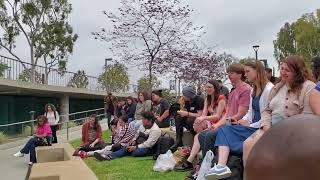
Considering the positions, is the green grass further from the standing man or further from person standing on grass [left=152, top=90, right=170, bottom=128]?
person standing on grass [left=152, top=90, right=170, bottom=128]

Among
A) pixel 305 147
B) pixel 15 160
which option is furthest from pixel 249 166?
pixel 15 160

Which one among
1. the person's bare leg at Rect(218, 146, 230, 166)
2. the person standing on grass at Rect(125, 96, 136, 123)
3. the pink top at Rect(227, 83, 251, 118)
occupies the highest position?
the pink top at Rect(227, 83, 251, 118)

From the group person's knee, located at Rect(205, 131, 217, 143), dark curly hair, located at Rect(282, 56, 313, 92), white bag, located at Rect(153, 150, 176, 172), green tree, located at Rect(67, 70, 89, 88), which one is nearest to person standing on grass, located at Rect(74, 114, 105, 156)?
white bag, located at Rect(153, 150, 176, 172)

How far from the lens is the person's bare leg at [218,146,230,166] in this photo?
6.01m

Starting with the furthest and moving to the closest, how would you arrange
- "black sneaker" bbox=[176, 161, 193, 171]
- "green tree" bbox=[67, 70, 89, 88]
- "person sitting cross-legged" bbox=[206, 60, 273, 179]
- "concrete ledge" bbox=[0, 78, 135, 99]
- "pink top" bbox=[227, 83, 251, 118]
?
"green tree" bbox=[67, 70, 89, 88]
"concrete ledge" bbox=[0, 78, 135, 99]
"black sneaker" bbox=[176, 161, 193, 171]
"pink top" bbox=[227, 83, 251, 118]
"person sitting cross-legged" bbox=[206, 60, 273, 179]

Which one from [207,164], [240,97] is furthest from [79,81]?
[207,164]

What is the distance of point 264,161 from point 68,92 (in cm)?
3824

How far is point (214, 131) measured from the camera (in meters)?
7.02

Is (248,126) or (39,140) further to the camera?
(39,140)

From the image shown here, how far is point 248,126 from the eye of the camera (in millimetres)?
6449

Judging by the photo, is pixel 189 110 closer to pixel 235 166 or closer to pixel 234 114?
pixel 234 114

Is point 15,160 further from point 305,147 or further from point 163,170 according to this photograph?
point 305,147

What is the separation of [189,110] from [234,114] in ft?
7.47

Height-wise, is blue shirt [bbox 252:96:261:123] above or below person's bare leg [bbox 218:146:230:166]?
above
